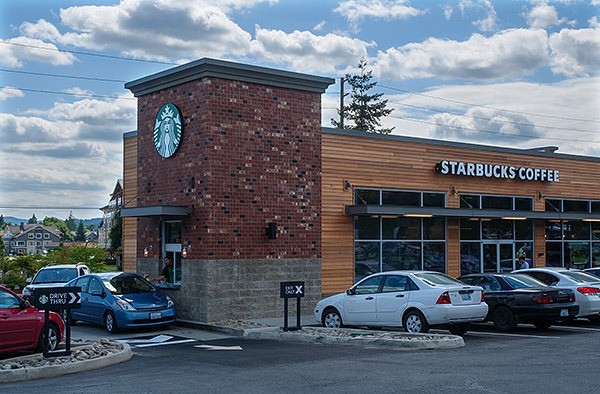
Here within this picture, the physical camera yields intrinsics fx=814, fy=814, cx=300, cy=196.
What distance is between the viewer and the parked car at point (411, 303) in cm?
1739

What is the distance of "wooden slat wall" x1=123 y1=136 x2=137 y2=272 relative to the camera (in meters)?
28.2

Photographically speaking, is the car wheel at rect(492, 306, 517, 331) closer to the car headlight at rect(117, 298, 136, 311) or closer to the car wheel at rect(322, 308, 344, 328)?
the car wheel at rect(322, 308, 344, 328)

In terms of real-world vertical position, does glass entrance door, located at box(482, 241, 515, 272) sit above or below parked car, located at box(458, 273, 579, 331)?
above

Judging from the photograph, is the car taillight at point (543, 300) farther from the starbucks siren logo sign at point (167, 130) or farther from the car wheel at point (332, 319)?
the starbucks siren logo sign at point (167, 130)

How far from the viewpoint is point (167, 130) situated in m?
23.0

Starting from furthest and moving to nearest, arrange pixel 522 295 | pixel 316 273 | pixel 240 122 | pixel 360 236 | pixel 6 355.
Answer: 1. pixel 360 236
2. pixel 316 273
3. pixel 240 122
4. pixel 522 295
5. pixel 6 355

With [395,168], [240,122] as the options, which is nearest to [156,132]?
[240,122]

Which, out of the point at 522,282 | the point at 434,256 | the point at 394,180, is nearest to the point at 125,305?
the point at 522,282

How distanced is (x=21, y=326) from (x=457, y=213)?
51.2 ft

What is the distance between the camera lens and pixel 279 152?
74.4ft

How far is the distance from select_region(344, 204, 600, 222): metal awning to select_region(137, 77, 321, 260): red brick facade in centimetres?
146

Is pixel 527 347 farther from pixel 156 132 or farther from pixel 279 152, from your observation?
pixel 156 132

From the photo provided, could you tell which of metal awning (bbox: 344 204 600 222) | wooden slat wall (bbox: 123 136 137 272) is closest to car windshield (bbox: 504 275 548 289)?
metal awning (bbox: 344 204 600 222)

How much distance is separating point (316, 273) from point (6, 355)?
10148 millimetres
